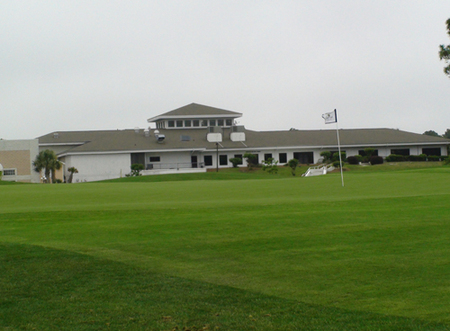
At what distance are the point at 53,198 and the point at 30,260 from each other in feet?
39.6

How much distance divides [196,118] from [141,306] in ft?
217

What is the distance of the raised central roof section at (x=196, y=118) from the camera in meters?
71.7

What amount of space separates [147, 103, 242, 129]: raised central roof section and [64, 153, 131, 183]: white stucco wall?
37.8 ft

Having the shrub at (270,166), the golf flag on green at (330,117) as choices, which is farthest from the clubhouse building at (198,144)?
the golf flag on green at (330,117)

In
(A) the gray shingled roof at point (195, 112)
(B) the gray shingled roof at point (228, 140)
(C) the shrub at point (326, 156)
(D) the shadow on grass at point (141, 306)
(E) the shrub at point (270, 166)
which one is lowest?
(D) the shadow on grass at point (141, 306)

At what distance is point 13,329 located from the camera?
217 inches

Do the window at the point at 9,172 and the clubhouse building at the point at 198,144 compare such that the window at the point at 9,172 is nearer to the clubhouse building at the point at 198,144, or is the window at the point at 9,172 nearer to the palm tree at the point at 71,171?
the clubhouse building at the point at 198,144

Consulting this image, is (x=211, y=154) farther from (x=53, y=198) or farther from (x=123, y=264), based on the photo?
(x=123, y=264)

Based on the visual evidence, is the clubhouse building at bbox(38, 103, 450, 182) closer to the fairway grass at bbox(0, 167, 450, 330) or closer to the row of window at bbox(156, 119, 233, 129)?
the row of window at bbox(156, 119, 233, 129)

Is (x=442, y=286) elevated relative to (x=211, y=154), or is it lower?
lower

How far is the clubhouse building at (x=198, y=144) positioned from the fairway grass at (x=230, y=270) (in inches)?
1899

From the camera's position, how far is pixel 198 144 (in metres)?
64.7

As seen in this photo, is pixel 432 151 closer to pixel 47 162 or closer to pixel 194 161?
pixel 194 161

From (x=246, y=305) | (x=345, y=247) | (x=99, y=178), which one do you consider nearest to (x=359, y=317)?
(x=246, y=305)
